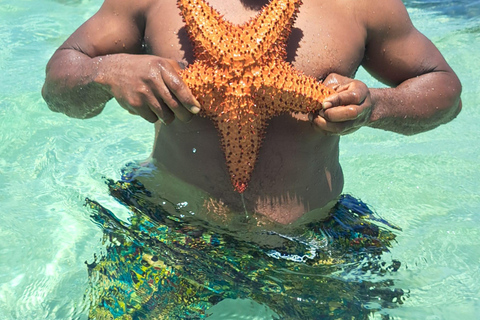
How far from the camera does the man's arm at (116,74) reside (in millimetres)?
2408

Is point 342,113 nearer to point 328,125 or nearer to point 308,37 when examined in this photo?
point 328,125

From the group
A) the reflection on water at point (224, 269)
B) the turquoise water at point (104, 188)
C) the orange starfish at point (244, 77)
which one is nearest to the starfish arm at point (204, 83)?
the orange starfish at point (244, 77)

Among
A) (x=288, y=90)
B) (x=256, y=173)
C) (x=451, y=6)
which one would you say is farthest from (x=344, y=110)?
(x=451, y=6)

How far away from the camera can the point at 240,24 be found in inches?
107

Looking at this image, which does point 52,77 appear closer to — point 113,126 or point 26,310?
point 26,310

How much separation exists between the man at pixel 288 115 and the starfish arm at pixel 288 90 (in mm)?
66

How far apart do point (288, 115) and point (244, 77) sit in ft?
1.40

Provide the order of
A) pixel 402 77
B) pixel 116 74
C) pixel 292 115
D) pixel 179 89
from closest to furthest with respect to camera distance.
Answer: pixel 179 89 < pixel 116 74 < pixel 292 115 < pixel 402 77

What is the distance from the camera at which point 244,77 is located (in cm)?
240

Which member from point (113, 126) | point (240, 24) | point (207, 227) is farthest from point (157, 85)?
point (113, 126)

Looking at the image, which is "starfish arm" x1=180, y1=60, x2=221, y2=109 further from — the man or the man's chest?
the man's chest

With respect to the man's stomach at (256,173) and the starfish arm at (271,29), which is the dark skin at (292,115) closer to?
the man's stomach at (256,173)

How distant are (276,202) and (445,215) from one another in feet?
6.00

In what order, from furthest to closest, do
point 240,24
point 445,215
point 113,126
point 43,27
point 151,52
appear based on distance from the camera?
point 43,27, point 113,126, point 445,215, point 151,52, point 240,24
